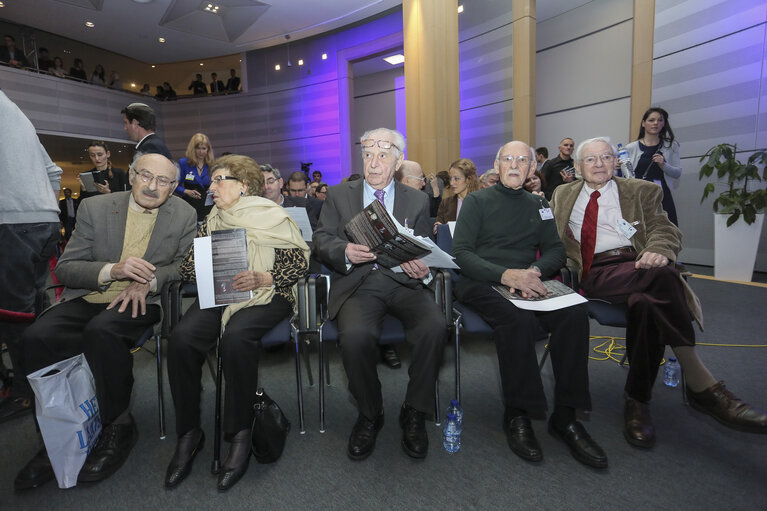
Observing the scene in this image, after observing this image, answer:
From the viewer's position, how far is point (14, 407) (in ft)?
7.64

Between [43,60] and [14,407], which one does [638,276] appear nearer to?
[14,407]

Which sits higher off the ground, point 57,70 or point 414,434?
point 57,70

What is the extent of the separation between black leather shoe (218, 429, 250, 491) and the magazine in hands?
1.95 feet

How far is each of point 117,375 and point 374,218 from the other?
1.34 meters

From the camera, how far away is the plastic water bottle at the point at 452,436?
1.94m

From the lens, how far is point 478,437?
2.05 meters

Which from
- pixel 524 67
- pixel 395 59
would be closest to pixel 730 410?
pixel 524 67

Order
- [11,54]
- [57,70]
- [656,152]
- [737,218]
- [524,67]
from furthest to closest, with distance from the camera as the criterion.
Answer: [57,70] < [11,54] < [524,67] < [737,218] < [656,152]

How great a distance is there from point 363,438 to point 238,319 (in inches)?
31.3

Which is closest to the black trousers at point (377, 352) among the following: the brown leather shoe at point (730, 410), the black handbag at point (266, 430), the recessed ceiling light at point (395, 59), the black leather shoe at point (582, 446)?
the black handbag at point (266, 430)

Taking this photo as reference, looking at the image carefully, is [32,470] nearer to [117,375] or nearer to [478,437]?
[117,375]

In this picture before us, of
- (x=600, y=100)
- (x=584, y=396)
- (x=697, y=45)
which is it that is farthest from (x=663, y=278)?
(x=600, y=100)

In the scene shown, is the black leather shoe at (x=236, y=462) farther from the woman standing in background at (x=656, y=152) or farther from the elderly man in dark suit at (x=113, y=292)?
the woman standing in background at (x=656, y=152)

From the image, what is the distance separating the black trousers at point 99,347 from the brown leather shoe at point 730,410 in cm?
269
